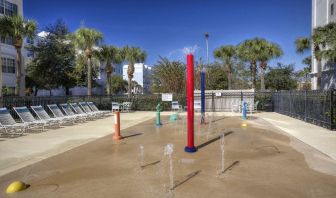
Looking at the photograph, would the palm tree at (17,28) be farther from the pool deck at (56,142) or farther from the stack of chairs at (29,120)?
the pool deck at (56,142)

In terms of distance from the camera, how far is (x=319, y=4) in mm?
35625

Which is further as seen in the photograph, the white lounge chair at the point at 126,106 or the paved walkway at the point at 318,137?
the white lounge chair at the point at 126,106

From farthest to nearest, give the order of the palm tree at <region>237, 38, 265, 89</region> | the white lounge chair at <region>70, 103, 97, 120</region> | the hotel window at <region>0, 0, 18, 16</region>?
the palm tree at <region>237, 38, 265, 89</region> < the hotel window at <region>0, 0, 18, 16</region> < the white lounge chair at <region>70, 103, 97, 120</region>

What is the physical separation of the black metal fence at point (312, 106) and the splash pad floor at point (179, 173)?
4.21 meters

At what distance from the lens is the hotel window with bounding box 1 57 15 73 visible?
31859 mm

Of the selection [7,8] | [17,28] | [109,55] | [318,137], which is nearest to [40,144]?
[318,137]

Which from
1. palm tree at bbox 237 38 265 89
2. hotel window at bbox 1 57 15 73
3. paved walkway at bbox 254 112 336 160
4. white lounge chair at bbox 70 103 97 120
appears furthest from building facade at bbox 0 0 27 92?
paved walkway at bbox 254 112 336 160

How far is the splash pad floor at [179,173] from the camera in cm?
567

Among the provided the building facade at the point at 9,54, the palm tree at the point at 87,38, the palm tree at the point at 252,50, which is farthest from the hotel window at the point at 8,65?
the palm tree at the point at 252,50

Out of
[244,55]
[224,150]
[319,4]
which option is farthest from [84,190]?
[319,4]

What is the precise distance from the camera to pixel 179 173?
22.2 feet

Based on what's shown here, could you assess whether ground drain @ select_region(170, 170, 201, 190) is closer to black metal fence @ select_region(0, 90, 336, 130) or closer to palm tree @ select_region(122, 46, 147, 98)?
black metal fence @ select_region(0, 90, 336, 130)

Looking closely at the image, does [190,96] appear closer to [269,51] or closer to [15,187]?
[15,187]

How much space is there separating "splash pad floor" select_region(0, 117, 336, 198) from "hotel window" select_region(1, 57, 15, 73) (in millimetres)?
26145
